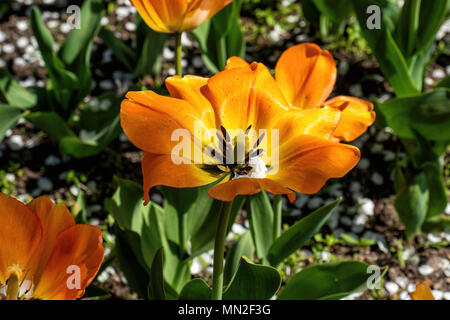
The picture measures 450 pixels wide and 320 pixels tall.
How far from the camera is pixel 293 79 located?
3.21 ft

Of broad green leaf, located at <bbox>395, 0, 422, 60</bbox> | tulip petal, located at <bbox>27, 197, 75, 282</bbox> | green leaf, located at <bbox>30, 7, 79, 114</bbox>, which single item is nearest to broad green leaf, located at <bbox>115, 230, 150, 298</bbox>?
tulip petal, located at <bbox>27, 197, 75, 282</bbox>

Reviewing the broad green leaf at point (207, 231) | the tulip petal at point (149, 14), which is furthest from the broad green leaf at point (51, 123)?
the tulip petal at point (149, 14)

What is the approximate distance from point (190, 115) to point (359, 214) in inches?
52.3

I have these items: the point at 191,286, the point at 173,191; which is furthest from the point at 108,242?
the point at 191,286

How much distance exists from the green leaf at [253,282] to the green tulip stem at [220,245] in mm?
64

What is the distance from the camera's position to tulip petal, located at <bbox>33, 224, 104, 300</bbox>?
85 centimetres

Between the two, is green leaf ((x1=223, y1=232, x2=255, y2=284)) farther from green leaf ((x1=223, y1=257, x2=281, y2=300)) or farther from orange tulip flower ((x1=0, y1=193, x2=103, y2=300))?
orange tulip flower ((x1=0, y1=193, x2=103, y2=300))

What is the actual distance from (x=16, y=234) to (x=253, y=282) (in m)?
0.48

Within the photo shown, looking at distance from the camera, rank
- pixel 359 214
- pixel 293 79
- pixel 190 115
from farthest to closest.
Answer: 1. pixel 359 214
2. pixel 293 79
3. pixel 190 115

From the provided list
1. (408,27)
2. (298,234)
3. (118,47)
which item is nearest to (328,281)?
(298,234)

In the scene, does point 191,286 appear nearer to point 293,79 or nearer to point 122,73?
point 293,79

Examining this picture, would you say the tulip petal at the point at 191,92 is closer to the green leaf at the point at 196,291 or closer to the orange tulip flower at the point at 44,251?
the orange tulip flower at the point at 44,251

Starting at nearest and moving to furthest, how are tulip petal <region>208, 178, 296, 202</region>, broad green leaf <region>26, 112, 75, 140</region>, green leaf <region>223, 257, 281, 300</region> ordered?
tulip petal <region>208, 178, 296, 202</region>, green leaf <region>223, 257, 281, 300</region>, broad green leaf <region>26, 112, 75, 140</region>

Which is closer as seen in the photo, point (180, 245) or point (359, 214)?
point (180, 245)
